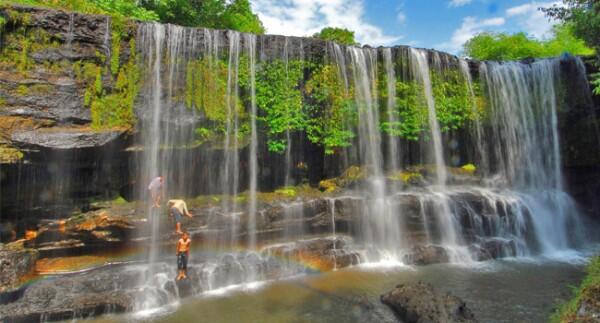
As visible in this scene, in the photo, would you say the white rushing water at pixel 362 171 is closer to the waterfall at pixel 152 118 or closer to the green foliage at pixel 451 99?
the waterfall at pixel 152 118

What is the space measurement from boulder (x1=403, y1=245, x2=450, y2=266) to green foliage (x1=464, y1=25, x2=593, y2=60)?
2149 centimetres

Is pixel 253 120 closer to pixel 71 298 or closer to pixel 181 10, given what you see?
pixel 71 298

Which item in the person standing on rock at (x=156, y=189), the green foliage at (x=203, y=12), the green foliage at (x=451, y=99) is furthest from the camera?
the green foliage at (x=203, y=12)

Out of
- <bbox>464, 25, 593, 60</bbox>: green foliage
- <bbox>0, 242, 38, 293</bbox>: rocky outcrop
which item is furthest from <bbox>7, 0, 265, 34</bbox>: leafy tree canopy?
<bbox>464, 25, 593, 60</bbox>: green foliage

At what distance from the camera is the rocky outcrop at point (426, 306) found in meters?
7.55

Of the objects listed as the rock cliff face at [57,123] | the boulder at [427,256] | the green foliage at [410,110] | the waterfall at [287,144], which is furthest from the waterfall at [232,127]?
the green foliage at [410,110]

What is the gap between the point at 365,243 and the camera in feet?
43.5

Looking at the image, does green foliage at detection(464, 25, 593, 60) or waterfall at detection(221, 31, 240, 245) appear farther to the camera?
green foliage at detection(464, 25, 593, 60)

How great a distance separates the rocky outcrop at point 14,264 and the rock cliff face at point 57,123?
0.85 metres

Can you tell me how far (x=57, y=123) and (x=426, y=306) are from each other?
35.6 feet

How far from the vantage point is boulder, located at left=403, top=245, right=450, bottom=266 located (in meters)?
12.4

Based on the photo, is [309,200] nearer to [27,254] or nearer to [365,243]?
[365,243]

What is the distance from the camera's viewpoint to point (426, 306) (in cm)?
781

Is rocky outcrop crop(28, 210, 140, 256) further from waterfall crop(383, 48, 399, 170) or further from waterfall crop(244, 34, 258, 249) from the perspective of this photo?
waterfall crop(383, 48, 399, 170)
